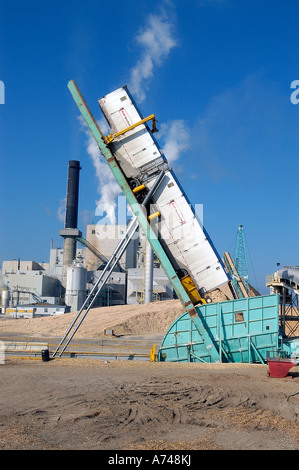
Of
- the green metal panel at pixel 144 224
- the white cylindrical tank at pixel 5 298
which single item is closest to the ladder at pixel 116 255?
the green metal panel at pixel 144 224

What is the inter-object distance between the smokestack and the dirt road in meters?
66.9

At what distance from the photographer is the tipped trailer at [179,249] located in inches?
762

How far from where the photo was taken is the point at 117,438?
9391 mm

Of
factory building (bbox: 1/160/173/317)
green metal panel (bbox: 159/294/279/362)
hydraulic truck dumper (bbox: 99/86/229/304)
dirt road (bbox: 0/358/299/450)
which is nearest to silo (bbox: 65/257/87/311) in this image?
factory building (bbox: 1/160/173/317)

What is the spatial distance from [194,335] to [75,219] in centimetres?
7039

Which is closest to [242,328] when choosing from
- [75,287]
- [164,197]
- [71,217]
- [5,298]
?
[164,197]

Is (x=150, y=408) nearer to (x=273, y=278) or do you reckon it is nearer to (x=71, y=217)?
(x=273, y=278)

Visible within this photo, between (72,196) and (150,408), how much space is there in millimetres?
78336

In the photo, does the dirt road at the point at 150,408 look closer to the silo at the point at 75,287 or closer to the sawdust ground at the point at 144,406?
the sawdust ground at the point at 144,406

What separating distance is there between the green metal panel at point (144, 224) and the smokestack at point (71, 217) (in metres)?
65.9

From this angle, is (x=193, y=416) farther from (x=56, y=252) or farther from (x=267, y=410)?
(x=56, y=252)

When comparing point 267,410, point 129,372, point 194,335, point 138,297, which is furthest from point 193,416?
point 138,297

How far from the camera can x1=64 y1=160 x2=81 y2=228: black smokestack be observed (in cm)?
8719

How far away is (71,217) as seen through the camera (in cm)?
8719
